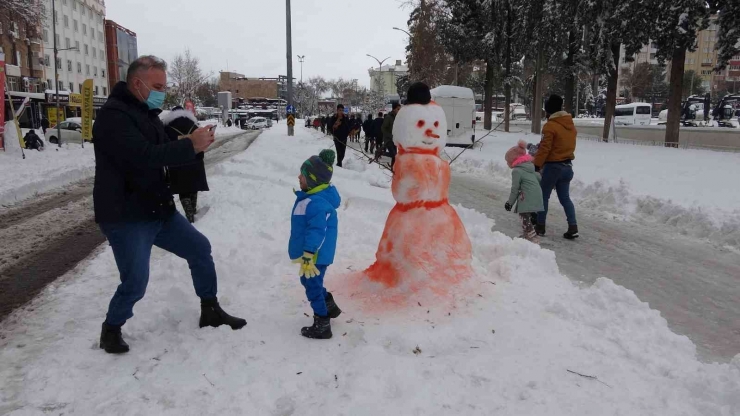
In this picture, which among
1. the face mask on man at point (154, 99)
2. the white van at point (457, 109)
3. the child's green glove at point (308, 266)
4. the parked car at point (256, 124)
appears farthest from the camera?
the parked car at point (256, 124)

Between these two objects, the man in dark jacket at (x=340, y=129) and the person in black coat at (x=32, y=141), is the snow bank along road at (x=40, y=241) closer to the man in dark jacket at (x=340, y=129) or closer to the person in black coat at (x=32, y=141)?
the man in dark jacket at (x=340, y=129)

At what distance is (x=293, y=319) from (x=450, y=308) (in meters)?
1.21

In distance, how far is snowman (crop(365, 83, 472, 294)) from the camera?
4133 mm

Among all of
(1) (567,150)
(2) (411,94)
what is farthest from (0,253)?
(1) (567,150)

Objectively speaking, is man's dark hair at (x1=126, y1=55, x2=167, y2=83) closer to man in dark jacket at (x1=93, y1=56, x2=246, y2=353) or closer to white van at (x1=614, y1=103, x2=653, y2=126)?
man in dark jacket at (x1=93, y1=56, x2=246, y2=353)

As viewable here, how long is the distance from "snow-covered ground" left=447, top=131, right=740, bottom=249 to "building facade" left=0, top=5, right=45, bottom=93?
19438mm

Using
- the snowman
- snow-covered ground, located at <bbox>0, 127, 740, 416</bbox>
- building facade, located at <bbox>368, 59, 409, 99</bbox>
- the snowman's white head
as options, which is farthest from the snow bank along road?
building facade, located at <bbox>368, 59, 409, 99</bbox>

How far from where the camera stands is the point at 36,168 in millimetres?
14859

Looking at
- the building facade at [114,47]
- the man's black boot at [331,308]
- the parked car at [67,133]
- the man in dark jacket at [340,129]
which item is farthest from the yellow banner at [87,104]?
the building facade at [114,47]

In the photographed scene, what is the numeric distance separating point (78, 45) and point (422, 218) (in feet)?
248

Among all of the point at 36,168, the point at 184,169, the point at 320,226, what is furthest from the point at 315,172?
the point at 36,168

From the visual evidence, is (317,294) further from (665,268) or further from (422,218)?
(665,268)

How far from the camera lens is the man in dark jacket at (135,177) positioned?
2932mm

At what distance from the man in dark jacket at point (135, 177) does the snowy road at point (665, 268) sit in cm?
387
